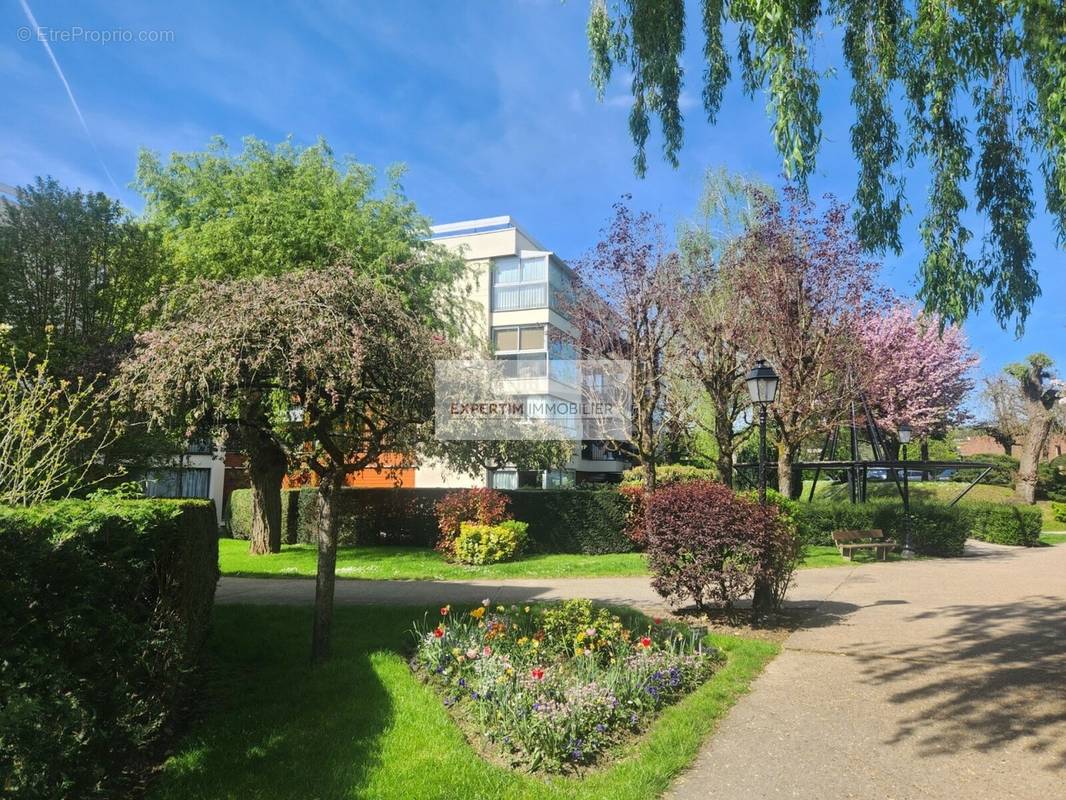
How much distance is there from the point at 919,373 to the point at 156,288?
28.1 metres

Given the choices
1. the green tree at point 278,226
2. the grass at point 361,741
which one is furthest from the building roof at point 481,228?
the grass at point 361,741

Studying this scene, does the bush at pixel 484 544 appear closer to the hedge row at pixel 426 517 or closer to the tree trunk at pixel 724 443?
the hedge row at pixel 426 517

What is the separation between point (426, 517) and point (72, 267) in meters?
11.2

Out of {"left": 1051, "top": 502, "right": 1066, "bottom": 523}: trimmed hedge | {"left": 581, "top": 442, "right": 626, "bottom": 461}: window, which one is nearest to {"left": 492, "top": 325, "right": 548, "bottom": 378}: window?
{"left": 581, "top": 442, "right": 626, "bottom": 461}: window

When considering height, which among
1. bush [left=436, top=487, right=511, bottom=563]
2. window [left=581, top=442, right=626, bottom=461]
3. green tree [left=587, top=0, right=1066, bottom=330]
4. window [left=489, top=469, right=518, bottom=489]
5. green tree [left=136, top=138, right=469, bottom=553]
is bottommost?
bush [left=436, top=487, right=511, bottom=563]

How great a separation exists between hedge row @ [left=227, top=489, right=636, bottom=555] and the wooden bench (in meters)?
4.94

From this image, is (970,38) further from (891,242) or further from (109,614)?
(109,614)

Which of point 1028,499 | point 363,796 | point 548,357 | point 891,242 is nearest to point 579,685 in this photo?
point 363,796

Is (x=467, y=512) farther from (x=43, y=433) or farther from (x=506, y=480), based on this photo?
(x=506, y=480)

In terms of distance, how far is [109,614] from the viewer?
360cm

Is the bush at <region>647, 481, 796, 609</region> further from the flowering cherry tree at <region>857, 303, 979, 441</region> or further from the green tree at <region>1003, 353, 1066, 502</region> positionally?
the green tree at <region>1003, 353, 1066, 502</region>

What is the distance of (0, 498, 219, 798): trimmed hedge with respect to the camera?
2926 millimetres

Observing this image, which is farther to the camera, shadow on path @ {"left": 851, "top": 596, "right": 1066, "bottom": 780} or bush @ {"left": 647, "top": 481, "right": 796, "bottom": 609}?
bush @ {"left": 647, "top": 481, "right": 796, "bottom": 609}

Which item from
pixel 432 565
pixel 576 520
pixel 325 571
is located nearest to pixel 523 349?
pixel 576 520
